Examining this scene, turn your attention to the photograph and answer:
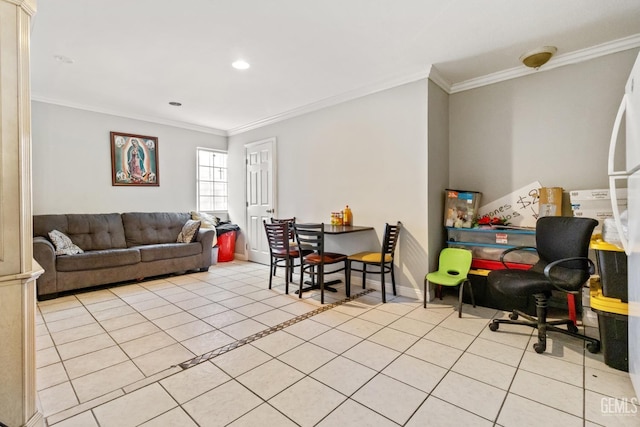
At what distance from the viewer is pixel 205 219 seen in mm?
5695

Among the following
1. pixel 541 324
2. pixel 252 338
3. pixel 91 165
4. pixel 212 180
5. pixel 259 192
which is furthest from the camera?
pixel 212 180

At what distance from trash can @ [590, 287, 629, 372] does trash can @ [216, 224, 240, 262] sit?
5197 mm

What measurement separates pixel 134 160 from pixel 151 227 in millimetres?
1182

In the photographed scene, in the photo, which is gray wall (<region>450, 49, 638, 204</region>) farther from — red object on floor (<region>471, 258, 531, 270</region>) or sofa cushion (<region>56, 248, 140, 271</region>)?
sofa cushion (<region>56, 248, 140, 271</region>)

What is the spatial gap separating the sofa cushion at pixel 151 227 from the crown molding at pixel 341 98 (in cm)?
214

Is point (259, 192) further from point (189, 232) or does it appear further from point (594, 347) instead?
point (594, 347)

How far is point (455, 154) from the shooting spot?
12.9 ft

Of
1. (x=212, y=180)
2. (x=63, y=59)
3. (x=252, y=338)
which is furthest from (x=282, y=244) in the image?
(x=212, y=180)

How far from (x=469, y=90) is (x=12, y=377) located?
4.61 m

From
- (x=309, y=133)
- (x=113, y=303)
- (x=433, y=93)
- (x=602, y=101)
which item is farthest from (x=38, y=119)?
(x=602, y=101)

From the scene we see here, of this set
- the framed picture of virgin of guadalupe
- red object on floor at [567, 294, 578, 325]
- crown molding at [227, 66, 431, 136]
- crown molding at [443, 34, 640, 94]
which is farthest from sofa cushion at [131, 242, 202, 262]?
red object on floor at [567, 294, 578, 325]

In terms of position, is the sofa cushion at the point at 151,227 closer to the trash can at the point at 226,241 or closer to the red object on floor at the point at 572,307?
the trash can at the point at 226,241

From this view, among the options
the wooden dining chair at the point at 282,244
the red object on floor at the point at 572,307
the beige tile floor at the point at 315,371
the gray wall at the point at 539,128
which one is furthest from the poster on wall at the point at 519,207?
→ the wooden dining chair at the point at 282,244

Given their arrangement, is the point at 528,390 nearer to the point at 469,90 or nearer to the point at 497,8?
the point at 497,8
